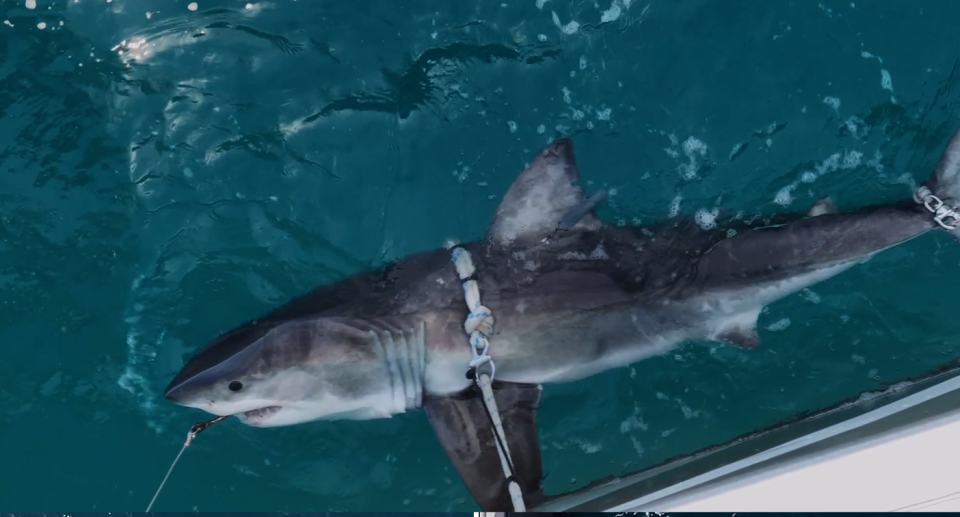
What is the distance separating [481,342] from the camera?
12.6 feet

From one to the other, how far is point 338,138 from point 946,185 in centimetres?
374

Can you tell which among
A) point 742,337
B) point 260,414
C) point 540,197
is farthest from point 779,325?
point 260,414

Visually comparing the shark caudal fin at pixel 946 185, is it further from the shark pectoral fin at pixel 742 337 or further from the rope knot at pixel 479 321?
the rope knot at pixel 479 321

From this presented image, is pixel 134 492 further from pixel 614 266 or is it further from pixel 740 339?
pixel 740 339

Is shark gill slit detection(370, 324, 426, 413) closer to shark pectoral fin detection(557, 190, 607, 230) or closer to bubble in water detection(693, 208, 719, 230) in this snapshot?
shark pectoral fin detection(557, 190, 607, 230)

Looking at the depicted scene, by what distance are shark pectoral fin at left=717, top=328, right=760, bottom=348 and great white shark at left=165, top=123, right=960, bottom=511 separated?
0.6 inches

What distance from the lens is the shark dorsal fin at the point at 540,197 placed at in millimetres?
4191

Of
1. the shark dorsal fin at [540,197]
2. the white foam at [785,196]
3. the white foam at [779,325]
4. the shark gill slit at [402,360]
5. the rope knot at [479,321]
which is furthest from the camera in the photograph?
the white foam at [779,325]

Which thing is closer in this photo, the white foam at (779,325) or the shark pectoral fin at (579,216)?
the shark pectoral fin at (579,216)

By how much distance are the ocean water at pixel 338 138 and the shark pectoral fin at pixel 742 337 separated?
0.33 m

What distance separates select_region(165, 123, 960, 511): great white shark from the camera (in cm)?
407

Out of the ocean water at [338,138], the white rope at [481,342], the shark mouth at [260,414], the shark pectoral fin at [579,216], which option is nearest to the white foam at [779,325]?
the ocean water at [338,138]

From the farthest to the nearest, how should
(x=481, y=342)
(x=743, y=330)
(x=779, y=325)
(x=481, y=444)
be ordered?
(x=779, y=325), (x=743, y=330), (x=481, y=444), (x=481, y=342)

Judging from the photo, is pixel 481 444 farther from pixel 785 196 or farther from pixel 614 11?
pixel 614 11
